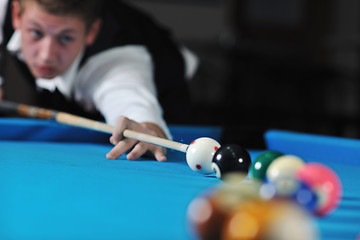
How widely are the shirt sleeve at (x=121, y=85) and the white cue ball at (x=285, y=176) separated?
1.05 m

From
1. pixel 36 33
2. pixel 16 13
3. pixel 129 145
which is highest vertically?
pixel 16 13

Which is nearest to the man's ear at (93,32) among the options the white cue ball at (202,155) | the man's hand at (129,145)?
the man's hand at (129,145)

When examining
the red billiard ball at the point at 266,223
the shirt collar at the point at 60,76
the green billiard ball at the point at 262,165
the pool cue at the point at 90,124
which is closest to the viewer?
the red billiard ball at the point at 266,223

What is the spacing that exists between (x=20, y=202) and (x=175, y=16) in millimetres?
6921

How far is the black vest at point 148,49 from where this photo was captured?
293 centimetres

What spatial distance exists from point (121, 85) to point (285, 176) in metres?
1.78

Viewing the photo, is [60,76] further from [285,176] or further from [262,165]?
[285,176]

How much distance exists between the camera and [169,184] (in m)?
1.12

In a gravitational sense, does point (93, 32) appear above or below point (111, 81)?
above

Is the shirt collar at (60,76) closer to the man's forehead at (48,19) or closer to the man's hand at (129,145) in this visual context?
the man's forehead at (48,19)

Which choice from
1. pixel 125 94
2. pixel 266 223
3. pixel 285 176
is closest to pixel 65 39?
pixel 125 94

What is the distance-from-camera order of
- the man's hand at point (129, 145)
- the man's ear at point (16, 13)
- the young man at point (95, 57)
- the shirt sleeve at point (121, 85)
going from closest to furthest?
the man's hand at point (129, 145), the shirt sleeve at point (121, 85), the young man at point (95, 57), the man's ear at point (16, 13)

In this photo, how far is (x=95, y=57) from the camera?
9.33ft

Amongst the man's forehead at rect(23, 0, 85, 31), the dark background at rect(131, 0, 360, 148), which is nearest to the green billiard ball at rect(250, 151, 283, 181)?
the man's forehead at rect(23, 0, 85, 31)
